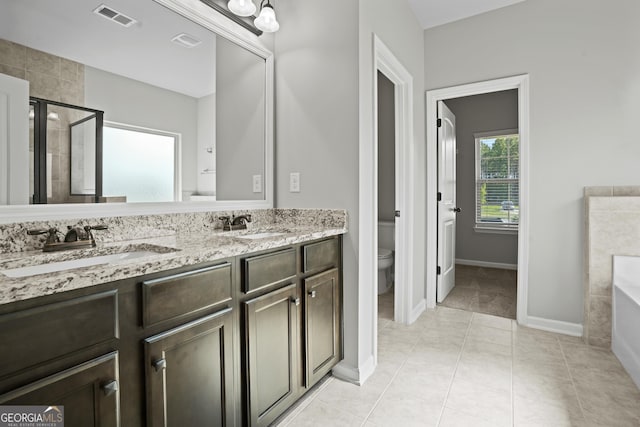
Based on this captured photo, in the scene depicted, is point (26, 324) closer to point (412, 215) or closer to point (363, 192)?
point (363, 192)

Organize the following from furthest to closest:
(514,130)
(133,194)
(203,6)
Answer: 1. (514,130)
2. (203,6)
3. (133,194)

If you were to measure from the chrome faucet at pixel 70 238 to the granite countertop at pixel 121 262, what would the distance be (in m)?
0.04

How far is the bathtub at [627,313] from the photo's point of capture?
190 cm

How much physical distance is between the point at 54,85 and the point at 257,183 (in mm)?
1118

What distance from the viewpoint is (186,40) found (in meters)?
1.74

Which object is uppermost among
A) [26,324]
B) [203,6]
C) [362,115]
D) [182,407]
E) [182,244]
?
[203,6]

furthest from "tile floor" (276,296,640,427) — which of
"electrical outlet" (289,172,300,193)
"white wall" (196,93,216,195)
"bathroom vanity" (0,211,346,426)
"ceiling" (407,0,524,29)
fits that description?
"ceiling" (407,0,524,29)

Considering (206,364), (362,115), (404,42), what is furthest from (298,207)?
(404,42)

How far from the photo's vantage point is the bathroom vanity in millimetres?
779

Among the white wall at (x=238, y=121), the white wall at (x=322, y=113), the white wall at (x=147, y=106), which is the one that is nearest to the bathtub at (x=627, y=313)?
the white wall at (x=322, y=113)

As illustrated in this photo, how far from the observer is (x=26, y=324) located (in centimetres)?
75

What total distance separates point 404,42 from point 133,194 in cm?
236

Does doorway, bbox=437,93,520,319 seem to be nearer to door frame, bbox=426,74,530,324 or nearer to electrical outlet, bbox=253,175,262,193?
door frame, bbox=426,74,530,324

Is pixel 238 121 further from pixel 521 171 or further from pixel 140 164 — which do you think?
pixel 521 171
